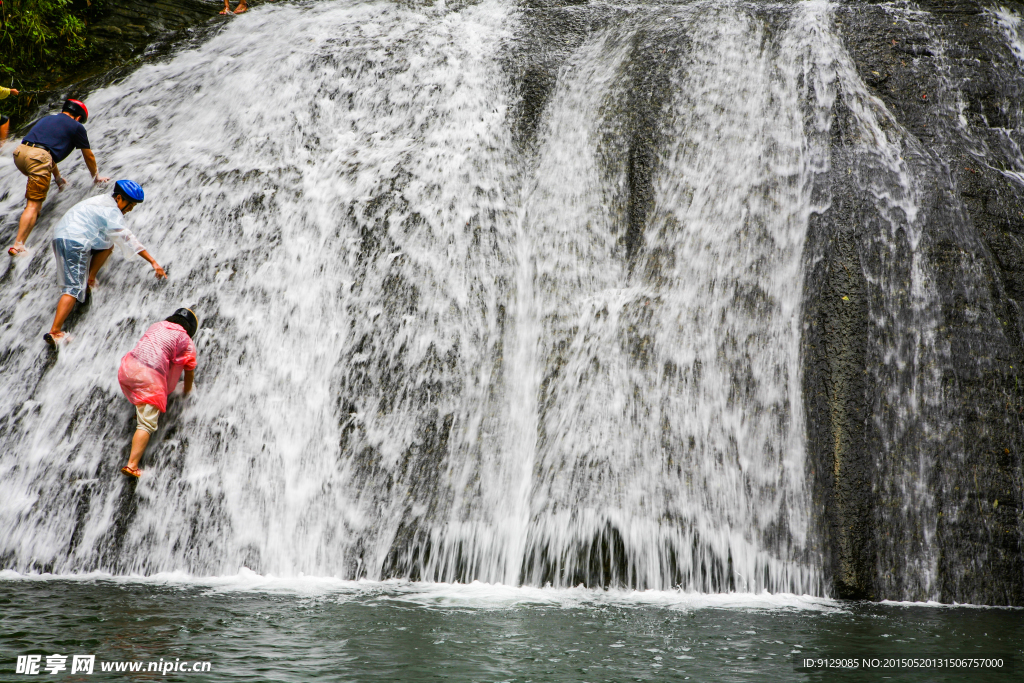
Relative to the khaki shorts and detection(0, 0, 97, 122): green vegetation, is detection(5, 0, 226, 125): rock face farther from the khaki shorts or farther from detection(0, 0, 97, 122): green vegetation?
the khaki shorts

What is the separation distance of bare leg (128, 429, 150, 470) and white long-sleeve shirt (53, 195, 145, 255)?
203cm

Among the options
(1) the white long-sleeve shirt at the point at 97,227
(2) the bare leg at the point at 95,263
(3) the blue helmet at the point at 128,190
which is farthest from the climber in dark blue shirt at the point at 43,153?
(3) the blue helmet at the point at 128,190

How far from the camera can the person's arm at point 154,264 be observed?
6824 mm

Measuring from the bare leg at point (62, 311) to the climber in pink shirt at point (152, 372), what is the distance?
1059 mm

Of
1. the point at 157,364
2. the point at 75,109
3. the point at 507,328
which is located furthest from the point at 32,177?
the point at 507,328

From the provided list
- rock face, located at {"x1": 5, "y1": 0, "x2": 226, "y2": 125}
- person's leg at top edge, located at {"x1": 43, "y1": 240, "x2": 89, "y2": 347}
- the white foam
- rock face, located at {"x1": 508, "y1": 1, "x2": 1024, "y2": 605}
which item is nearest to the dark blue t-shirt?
person's leg at top edge, located at {"x1": 43, "y1": 240, "x2": 89, "y2": 347}

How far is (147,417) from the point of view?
604cm

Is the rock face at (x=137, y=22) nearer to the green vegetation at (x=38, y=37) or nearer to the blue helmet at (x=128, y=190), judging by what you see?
the green vegetation at (x=38, y=37)

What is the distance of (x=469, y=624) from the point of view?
13.3ft

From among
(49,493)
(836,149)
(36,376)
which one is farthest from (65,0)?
(836,149)

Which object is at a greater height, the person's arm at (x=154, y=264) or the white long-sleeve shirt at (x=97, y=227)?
the white long-sleeve shirt at (x=97, y=227)

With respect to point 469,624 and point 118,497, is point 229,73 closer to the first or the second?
point 118,497

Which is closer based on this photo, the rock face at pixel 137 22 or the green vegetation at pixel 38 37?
the green vegetation at pixel 38 37

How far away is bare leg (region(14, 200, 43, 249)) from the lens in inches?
299
